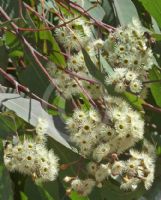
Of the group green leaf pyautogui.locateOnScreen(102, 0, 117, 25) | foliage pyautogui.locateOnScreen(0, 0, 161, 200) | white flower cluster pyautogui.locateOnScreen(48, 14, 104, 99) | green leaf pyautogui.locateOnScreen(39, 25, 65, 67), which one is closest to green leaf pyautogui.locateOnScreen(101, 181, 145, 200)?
foliage pyautogui.locateOnScreen(0, 0, 161, 200)

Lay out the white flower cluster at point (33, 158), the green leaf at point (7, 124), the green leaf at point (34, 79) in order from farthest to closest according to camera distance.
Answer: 1. the green leaf at point (34, 79)
2. the green leaf at point (7, 124)
3. the white flower cluster at point (33, 158)

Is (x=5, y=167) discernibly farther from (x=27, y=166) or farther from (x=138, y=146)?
(x=138, y=146)

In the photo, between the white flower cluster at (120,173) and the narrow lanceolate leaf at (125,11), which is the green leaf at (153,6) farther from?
the white flower cluster at (120,173)

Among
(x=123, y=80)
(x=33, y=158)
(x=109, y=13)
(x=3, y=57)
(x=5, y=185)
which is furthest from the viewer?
(x=109, y=13)

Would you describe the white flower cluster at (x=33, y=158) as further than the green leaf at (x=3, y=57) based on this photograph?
No

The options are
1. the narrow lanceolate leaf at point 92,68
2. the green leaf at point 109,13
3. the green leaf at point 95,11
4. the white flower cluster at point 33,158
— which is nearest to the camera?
the white flower cluster at point 33,158

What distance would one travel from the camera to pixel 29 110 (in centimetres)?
175

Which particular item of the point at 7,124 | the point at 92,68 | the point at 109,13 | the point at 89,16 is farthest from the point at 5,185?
the point at 109,13

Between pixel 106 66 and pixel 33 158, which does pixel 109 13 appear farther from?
pixel 33 158

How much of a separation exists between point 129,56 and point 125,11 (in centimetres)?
48

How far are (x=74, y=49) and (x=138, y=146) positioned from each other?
30cm

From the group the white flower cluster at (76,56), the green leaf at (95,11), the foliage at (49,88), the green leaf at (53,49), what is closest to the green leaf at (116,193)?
the foliage at (49,88)

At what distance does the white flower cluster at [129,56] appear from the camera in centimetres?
181

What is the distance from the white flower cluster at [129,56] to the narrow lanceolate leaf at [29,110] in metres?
0.18
